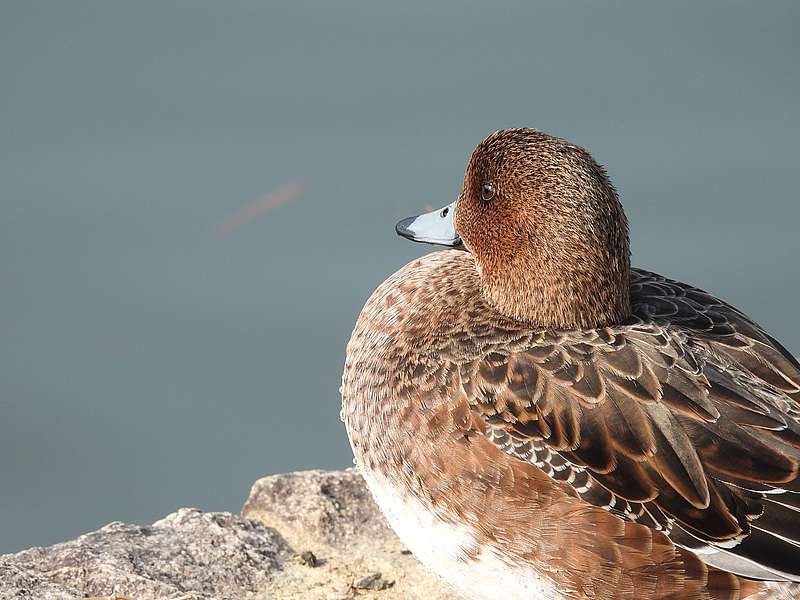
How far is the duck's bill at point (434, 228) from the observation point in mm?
4246

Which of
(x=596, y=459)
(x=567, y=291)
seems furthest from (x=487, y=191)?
(x=596, y=459)

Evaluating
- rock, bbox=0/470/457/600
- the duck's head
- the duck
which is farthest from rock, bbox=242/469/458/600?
the duck's head

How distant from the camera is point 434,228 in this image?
4.29m

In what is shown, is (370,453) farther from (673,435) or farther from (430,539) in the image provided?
(673,435)

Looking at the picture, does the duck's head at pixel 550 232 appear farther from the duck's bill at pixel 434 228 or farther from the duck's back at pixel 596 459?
the duck's bill at pixel 434 228

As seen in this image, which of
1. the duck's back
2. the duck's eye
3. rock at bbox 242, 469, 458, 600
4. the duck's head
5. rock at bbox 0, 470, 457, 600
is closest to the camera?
the duck's back

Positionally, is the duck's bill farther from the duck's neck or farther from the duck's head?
the duck's neck

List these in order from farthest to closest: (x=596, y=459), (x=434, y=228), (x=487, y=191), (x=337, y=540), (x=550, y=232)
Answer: (x=337, y=540) < (x=434, y=228) < (x=487, y=191) < (x=550, y=232) < (x=596, y=459)

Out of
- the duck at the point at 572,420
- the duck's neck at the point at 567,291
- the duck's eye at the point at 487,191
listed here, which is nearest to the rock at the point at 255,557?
the duck at the point at 572,420

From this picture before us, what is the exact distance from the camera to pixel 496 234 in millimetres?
4004

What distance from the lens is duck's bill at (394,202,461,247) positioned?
167 inches

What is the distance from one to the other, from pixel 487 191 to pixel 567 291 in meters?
0.40

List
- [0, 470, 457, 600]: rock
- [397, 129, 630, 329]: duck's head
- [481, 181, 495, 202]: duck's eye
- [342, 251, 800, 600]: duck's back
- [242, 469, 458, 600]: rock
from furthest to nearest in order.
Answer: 1. [242, 469, 458, 600]: rock
2. [0, 470, 457, 600]: rock
3. [481, 181, 495, 202]: duck's eye
4. [397, 129, 630, 329]: duck's head
5. [342, 251, 800, 600]: duck's back

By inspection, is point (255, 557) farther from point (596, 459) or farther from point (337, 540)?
point (596, 459)
